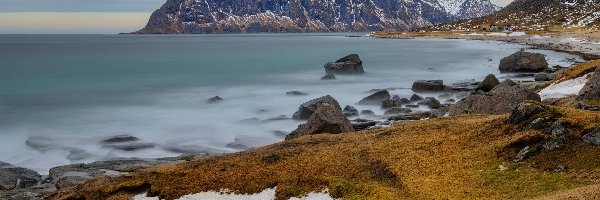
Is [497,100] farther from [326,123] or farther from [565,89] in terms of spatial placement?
[565,89]

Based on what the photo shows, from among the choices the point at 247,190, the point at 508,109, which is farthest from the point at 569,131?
the point at 508,109

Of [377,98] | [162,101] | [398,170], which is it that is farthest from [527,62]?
[398,170]

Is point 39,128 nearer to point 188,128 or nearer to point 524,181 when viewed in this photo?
point 188,128

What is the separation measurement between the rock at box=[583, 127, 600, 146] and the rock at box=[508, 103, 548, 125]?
2542mm

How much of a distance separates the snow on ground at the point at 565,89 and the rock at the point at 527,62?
112ft

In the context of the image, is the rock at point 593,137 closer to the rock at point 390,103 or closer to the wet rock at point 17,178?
the wet rock at point 17,178

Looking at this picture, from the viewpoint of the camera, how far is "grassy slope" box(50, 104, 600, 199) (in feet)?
48.5

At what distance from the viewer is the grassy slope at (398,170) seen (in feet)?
48.5

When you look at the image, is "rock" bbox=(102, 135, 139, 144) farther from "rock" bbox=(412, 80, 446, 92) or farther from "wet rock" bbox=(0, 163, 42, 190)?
"rock" bbox=(412, 80, 446, 92)

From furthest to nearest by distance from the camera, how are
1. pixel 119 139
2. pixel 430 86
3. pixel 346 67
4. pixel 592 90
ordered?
pixel 346 67 < pixel 430 86 < pixel 119 139 < pixel 592 90

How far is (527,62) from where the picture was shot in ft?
237

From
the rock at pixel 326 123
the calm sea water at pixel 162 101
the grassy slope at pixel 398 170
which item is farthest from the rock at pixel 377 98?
the grassy slope at pixel 398 170

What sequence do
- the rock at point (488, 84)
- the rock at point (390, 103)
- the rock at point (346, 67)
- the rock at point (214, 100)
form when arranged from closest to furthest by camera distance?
the rock at point (390, 103) < the rock at point (488, 84) < the rock at point (214, 100) < the rock at point (346, 67)

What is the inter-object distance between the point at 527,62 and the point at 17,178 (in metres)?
63.7
